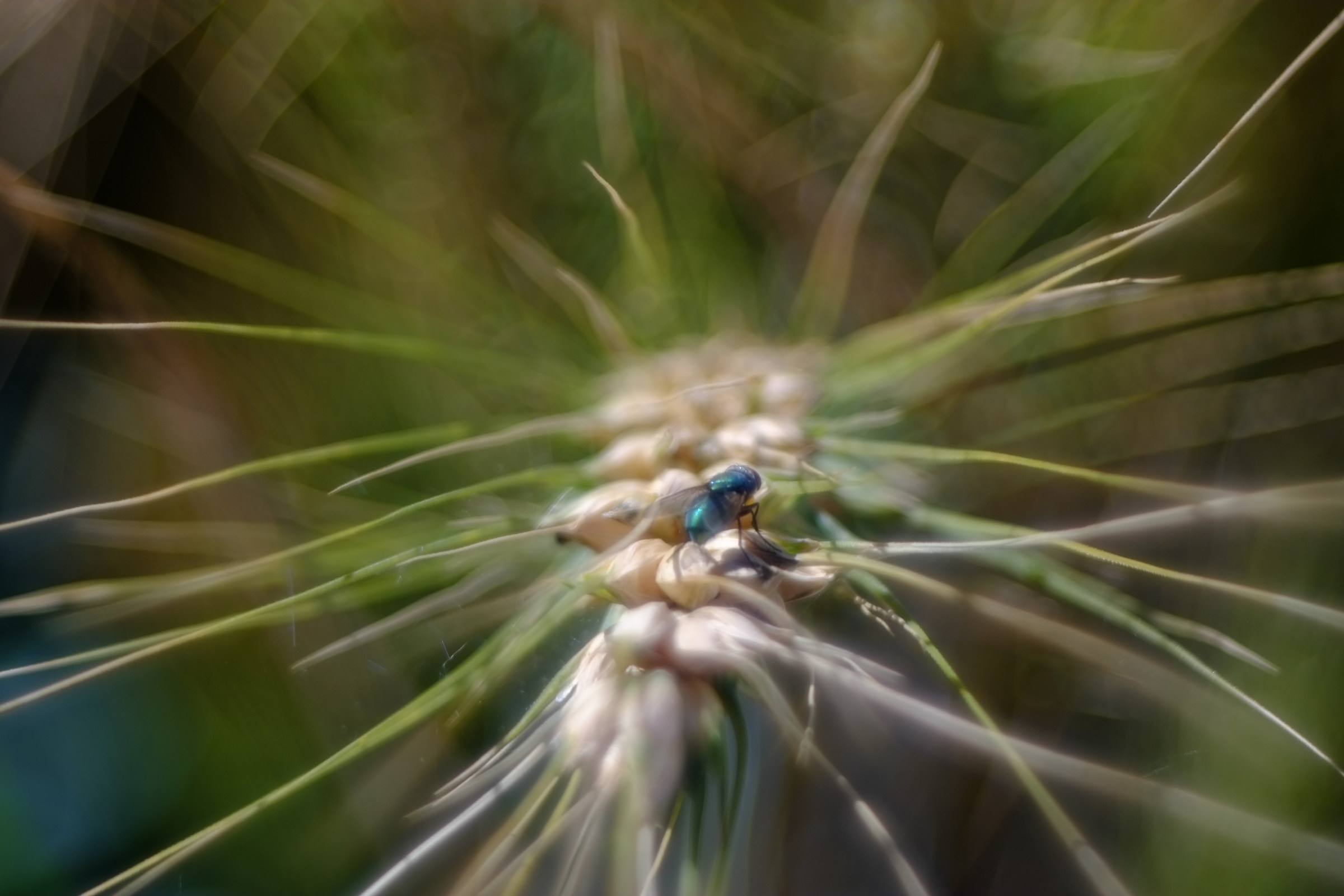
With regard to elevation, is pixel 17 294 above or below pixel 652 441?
above

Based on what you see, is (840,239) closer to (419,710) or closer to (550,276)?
(550,276)

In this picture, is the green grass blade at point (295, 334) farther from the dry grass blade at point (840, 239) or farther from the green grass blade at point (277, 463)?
the dry grass blade at point (840, 239)

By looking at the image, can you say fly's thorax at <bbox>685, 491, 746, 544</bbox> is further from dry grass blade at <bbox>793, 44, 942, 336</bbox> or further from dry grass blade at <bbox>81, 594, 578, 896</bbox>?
dry grass blade at <bbox>793, 44, 942, 336</bbox>

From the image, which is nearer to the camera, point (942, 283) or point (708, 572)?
point (708, 572)

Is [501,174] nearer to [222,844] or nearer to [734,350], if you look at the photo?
[734,350]

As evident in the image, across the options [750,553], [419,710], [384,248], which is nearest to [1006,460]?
[750,553]

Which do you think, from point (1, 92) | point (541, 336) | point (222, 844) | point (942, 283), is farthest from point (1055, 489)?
point (1, 92)
